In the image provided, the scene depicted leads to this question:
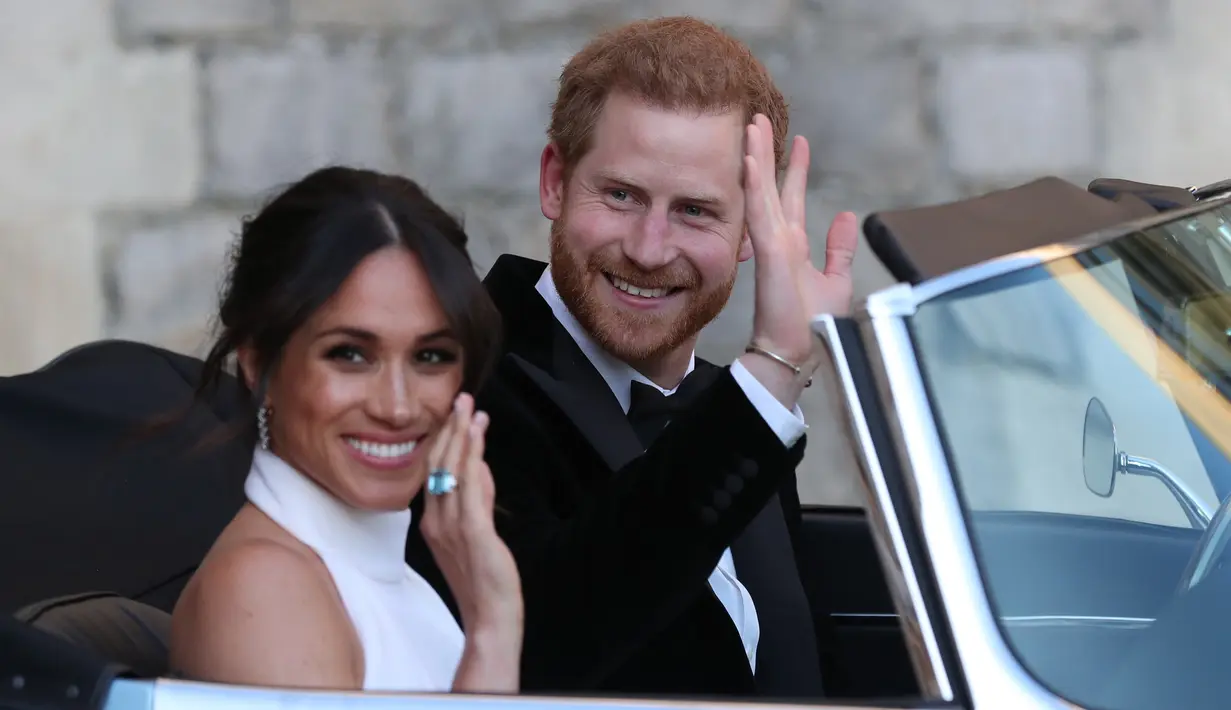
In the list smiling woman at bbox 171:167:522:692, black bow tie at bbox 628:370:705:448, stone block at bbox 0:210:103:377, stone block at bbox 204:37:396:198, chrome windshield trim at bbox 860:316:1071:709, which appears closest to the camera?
chrome windshield trim at bbox 860:316:1071:709

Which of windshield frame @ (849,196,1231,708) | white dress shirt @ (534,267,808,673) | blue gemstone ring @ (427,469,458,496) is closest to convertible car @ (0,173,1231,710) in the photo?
windshield frame @ (849,196,1231,708)

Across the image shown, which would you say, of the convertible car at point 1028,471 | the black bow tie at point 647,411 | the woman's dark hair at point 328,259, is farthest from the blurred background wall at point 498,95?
the woman's dark hair at point 328,259

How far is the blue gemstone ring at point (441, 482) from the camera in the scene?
161 cm

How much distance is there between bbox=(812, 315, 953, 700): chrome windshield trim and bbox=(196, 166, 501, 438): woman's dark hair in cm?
42

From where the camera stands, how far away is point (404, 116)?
4496mm

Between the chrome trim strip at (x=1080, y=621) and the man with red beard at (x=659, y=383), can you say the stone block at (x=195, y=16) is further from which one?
the chrome trim strip at (x=1080, y=621)

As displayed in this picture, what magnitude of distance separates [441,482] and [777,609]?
0.80 metres

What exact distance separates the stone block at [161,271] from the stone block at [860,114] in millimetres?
1667

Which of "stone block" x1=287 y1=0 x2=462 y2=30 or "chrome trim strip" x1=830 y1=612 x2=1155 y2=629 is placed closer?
"chrome trim strip" x1=830 y1=612 x2=1155 y2=629

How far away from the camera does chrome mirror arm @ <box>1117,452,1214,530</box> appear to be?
1.71 metres

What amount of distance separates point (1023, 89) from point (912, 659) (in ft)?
10.7

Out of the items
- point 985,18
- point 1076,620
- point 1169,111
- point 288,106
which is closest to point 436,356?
point 1076,620

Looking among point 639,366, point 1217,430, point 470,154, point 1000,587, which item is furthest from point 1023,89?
point 1000,587

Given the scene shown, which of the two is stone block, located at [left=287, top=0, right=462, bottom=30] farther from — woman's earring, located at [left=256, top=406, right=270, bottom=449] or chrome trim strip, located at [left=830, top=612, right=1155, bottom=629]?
chrome trim strip, located at [left=830, top=612, right=1155, bottom=629]
